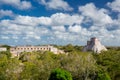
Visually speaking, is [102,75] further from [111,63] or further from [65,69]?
[111,63]

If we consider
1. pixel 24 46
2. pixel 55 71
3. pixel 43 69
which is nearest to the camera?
pixel 55 71

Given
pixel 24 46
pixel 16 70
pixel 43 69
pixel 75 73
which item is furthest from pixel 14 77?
pixel 24 46

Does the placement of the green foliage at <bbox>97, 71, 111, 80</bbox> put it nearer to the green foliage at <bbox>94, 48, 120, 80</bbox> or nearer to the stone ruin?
the green foliage at <bbox>94, 48, 120, 80</bbox>

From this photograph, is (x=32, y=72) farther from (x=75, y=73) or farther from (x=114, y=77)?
(x=114, y=77)

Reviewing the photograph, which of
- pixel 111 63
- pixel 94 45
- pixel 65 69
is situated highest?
pixel 94 45

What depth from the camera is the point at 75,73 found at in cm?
4469

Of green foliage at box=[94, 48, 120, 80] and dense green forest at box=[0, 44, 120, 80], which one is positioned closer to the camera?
dense green forest at box=[0, 44, 120, 80]

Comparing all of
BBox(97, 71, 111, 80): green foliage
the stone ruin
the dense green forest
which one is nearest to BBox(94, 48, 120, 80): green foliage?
the dense green forest

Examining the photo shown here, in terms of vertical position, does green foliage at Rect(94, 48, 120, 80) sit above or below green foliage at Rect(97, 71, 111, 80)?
above

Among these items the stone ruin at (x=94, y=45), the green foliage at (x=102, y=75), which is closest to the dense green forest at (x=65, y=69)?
the green foliage at (x=102, y=75)

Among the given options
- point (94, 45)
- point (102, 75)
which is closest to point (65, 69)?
point (102, 75)

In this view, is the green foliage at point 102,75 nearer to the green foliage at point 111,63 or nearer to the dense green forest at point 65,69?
the dense green forest at point 65,69

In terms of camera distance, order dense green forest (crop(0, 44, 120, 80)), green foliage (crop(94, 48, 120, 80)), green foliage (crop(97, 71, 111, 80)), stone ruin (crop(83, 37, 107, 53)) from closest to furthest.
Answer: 1. dense green forest (crop(0, 44, 120, 80))
2. green foliage (crop(97, 71, 111, 80))
3. green foliage (crop(94, 48, 120, 80))
4. stone ruin (crop(83, 37, 107, 53))

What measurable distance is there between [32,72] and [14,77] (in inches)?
116
